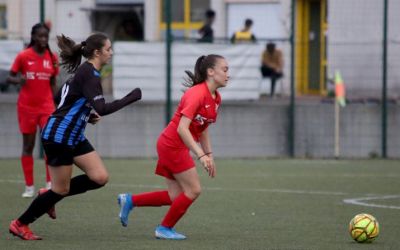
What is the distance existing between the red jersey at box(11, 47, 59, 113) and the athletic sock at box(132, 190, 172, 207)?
3.94 metres

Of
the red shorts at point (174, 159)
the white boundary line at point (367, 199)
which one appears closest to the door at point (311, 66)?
the white boundary line at point (367, 199)

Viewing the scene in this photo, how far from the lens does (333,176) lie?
15.8m

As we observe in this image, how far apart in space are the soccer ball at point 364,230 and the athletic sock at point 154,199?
1.60 metres

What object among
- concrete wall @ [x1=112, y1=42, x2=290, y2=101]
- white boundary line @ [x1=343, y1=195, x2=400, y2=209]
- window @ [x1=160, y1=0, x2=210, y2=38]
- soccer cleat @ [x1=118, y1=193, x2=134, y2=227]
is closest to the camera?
soccer cleat @ [x1=118, y1=193, x2=134, y2=227]

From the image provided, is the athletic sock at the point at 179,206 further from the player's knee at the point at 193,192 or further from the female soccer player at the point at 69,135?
the female soccer player at the point at 69,135

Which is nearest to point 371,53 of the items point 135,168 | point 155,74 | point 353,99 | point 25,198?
point 353,99

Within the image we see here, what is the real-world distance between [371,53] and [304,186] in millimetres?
5638

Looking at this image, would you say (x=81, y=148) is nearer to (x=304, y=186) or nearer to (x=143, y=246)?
(x=143, y=246)

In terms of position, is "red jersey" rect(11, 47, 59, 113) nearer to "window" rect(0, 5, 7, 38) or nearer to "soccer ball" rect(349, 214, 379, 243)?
"soccer ball" rect(349, 214, 379, 243)

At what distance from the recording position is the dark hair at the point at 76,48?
916cm

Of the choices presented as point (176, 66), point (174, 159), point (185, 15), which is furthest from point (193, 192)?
point (185, 15)

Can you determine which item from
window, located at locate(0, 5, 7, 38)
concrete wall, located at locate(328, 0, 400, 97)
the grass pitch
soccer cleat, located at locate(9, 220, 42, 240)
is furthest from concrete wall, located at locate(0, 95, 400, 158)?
soccer cleat, located at locate(9, 220, 42, 240)

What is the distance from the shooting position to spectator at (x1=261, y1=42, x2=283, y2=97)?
19.2 meters

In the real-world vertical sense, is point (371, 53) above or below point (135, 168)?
above
